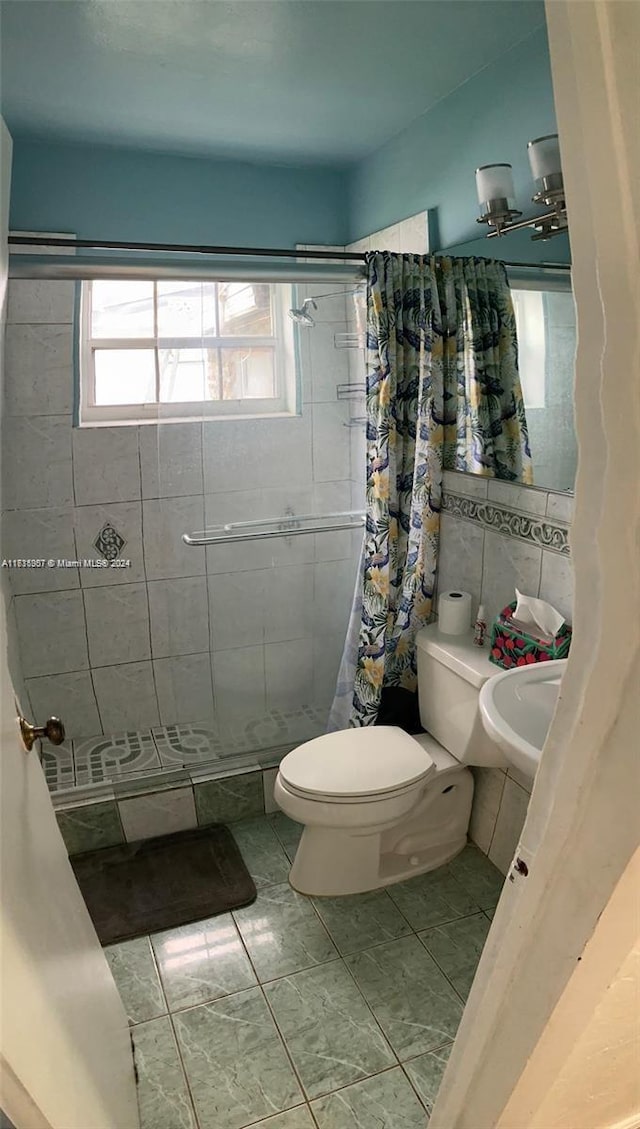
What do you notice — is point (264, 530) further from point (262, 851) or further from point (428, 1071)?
point (428, 1071)

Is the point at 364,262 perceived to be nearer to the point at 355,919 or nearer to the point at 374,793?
the point at 374,793

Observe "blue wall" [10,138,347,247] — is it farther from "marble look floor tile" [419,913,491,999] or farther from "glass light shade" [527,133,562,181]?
"marble look floor tile" [419,913,491,999]

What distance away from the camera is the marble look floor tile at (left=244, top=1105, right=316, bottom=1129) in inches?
57.1

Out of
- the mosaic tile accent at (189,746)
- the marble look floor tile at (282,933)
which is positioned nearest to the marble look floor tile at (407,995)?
the marble look floor tile at (282,933)

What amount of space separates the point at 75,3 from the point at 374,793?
2.21 m

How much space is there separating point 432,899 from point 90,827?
1.14 metres

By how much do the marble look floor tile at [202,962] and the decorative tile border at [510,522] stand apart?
55.6 inches

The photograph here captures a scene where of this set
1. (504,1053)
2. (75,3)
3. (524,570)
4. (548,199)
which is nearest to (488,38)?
(548,199)

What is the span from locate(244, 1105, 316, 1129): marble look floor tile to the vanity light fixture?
2125 mm

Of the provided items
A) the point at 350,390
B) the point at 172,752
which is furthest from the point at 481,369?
the point at 172,752

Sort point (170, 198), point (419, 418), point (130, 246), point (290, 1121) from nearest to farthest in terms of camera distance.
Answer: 1. point (290, 1121)
2. point (130, 246)
3. point (419, 418)
4. point (170, 198)

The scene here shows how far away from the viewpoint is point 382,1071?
1563 millimetres

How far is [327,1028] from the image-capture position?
65.5 inches

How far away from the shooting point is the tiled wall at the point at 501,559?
1812mm
